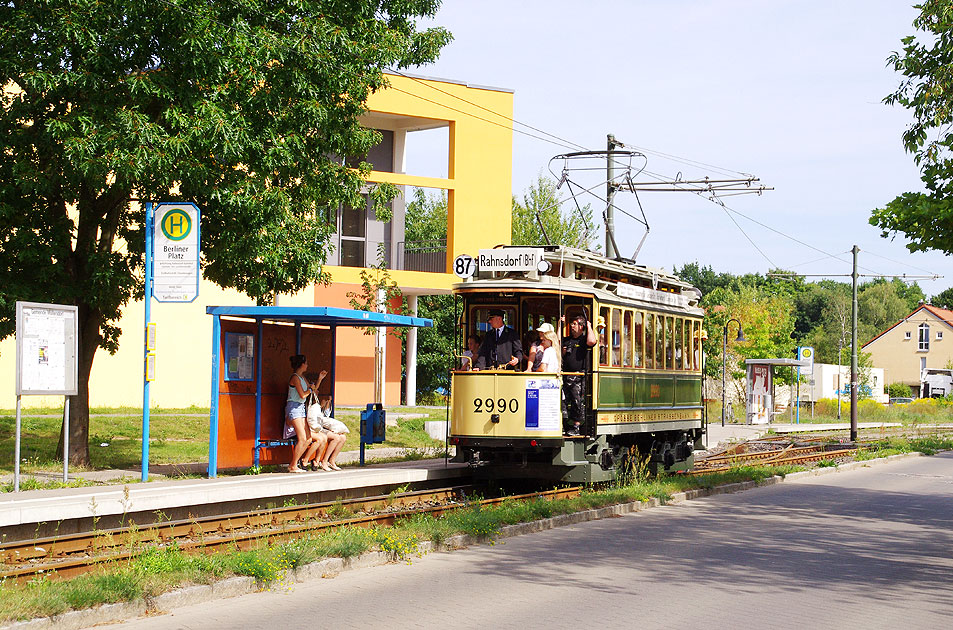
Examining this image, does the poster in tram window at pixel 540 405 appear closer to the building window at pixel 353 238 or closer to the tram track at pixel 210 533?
the tram track at pixel 210 533

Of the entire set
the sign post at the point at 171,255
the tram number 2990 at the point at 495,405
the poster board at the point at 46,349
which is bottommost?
the tram number 2990 at the point at 495,405

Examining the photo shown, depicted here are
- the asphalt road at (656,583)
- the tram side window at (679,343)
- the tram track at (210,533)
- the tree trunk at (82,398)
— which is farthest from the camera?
the tram side window at (679,343)

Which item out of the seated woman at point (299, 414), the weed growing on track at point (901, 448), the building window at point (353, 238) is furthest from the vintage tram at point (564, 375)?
the building window at point (353, 238)

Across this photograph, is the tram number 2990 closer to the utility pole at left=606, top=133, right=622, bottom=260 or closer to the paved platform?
the paved platform

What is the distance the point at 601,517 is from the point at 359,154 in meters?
8.21

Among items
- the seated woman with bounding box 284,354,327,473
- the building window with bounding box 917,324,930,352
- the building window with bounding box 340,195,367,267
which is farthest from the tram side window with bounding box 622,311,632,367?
the building window with bounding box 917,324,930,352

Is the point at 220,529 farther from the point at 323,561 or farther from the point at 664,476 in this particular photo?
the point at 664,476

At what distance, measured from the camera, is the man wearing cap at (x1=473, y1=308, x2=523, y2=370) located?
16.8m

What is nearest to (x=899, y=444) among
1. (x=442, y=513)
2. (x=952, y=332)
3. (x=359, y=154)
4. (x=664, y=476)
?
(x=664, y=476)

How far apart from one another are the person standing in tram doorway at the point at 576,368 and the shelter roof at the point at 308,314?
2752 millimetres

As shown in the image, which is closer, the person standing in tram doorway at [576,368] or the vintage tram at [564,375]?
the vintage tram at [564,375]

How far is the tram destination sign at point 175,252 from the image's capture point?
15.7m

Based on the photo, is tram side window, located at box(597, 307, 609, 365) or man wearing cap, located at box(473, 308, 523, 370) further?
tram side window, located at box(597, 307, 609, 365)

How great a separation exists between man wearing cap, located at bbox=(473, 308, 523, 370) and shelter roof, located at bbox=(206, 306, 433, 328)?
5.06 ft
